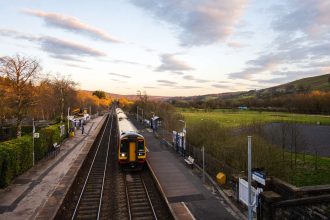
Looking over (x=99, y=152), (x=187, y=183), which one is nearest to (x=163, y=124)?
(x=99, y=152)

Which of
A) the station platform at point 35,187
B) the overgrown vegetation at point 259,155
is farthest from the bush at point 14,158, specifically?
the overgrown vegetation at point 259,155

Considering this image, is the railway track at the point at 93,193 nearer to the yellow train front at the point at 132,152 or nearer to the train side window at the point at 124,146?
the yellow train front at the point at 132,152

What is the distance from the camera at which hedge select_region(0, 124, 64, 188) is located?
1870cm

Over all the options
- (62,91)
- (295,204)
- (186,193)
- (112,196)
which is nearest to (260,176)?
(295,204)

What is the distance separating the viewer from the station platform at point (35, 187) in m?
14.8

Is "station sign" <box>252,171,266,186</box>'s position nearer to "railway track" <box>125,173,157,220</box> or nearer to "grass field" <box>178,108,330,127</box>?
"railway track" <box>125,173,157,220</box>

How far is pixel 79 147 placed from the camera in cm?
3456

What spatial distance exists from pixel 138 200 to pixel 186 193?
8.39 ft

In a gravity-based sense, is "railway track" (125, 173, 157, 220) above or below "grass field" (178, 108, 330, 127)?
below

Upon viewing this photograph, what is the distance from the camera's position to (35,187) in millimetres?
18688

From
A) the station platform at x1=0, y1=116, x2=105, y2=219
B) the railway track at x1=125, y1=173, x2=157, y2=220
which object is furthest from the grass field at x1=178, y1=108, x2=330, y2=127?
the railway track at x1=125, y1=173, x2=157, y2=220

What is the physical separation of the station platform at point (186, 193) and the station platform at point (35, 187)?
6.07m

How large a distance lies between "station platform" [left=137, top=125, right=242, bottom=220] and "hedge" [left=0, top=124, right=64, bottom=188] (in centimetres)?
878

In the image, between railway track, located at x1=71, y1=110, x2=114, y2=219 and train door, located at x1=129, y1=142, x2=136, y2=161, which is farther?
train door, located at x1=129, y1=142, x2=136, y2=161
